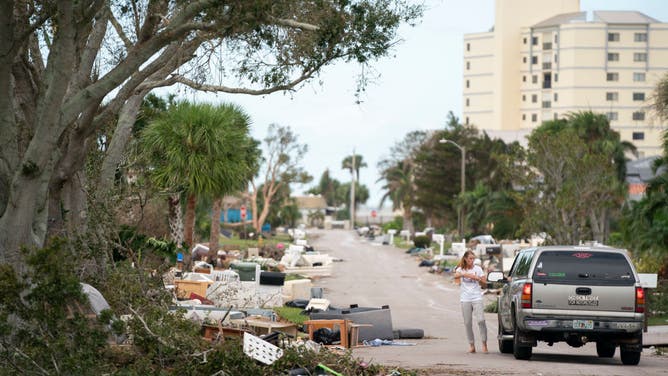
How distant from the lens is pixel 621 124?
14862cm

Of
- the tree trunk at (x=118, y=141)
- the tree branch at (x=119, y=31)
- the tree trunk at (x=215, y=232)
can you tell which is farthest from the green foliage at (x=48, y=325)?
the tree trunk at (x=215, y=232)

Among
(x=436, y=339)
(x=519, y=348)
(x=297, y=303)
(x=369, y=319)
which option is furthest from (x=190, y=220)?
(x=519, y=348)

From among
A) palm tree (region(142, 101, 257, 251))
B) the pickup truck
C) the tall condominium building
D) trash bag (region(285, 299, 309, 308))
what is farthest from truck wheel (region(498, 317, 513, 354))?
the tall condominium building

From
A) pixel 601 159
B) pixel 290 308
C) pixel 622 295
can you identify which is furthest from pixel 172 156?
pixel 622 295

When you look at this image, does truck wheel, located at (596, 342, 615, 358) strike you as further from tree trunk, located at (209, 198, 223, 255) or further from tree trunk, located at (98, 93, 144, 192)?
tree trunk, located at (209, 198, 223, 255)

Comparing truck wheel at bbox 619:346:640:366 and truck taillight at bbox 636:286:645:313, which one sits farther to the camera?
truck wheel at bbox 619:346:640:366

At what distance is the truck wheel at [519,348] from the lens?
1838cm

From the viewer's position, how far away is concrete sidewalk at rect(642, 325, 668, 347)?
23216 millimetres

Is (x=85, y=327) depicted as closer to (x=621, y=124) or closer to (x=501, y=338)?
(x=501, y=338)

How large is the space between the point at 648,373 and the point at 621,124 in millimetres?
136371

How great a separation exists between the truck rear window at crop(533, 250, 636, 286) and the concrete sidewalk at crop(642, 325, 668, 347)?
223 inches

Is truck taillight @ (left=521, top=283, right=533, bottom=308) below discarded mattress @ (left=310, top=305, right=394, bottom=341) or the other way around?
the other way around

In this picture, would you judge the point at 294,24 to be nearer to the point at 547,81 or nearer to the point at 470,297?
the point at 470,297

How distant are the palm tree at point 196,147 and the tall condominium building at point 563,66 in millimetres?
105270
